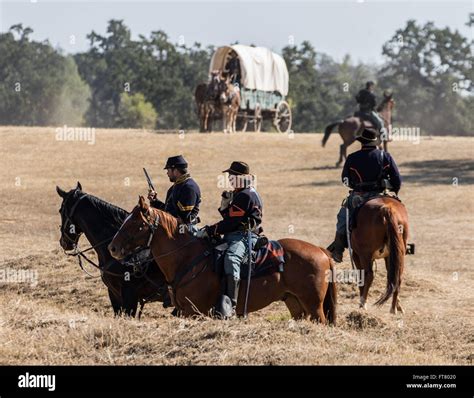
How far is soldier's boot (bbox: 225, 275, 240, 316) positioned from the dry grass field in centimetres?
39

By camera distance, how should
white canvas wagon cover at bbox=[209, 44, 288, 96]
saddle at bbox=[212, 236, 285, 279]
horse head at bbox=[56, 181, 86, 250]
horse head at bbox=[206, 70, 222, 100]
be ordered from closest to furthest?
saddle at bbox=[212, 236, 285, 279] → horse head at bbox=[56, 181, 86, 250] → horse head at bbox=[206, 70, 222, 100] → white canvas wagon cover at bbox=[209, 44, 288, 96]

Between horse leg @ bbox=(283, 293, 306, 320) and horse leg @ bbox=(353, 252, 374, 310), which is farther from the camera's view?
horse leg @ bbox=(353, 252, 374, 310)

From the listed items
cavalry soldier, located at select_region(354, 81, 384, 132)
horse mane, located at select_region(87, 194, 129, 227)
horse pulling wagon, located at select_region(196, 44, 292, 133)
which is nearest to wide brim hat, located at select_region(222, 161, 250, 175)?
horse mane, located at select_region(87, 194, 129, 227)

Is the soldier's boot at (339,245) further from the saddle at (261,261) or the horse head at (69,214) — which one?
the horse head at (69,214)

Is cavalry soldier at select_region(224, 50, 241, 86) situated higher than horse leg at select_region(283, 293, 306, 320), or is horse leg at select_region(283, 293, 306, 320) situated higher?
cavalry soldier at select_region(224, 50, 241, 86)

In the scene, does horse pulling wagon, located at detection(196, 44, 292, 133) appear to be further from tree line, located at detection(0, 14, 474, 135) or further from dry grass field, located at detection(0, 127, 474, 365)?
tree line, located at detection(0, 14, 474, 135)

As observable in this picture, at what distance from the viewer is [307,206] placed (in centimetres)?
2936

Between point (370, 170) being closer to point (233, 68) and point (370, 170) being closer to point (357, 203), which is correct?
point (357, 203)

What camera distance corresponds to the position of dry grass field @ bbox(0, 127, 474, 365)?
1042cm

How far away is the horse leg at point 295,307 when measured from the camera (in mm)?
12234

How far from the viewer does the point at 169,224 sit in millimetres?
12211

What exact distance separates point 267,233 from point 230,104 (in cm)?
2122
